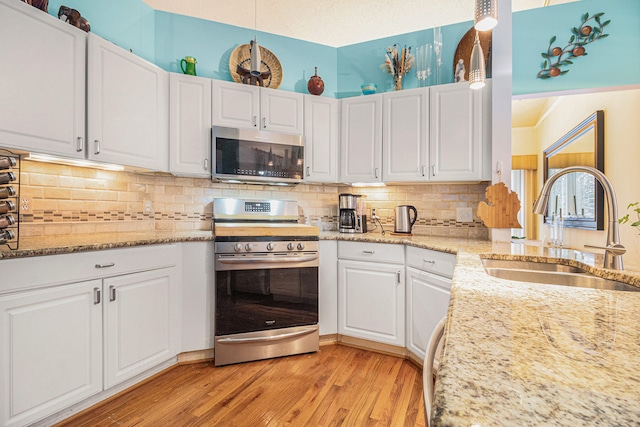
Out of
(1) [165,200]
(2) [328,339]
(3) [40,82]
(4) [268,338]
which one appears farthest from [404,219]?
(3) [40,82]

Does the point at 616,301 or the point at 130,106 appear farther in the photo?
the point at 130,106

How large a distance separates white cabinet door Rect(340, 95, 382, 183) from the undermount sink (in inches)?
57.5

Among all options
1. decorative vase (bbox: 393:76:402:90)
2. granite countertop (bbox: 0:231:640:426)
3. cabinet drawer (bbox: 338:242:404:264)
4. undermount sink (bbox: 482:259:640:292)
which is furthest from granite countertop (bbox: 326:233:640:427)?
decorative vase (bbox: 393:76:402:90)

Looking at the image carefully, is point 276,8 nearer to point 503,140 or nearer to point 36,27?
point 36,27

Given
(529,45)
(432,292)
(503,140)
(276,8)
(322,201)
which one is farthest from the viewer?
(322,201)

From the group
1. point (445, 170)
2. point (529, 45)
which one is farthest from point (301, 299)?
point (529, 45)

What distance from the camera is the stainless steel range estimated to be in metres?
2.31

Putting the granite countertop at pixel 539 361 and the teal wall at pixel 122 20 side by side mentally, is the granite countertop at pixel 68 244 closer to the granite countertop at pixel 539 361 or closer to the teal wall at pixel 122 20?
the teal wall at pixel 122 20

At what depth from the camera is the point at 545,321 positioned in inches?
23.1

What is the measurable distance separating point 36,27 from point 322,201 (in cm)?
232

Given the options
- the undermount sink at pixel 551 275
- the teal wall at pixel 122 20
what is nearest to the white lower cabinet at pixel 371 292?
the undermount sink at pixel 551 275

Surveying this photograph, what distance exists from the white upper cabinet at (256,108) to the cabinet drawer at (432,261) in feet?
4.71

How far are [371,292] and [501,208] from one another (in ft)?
3.83

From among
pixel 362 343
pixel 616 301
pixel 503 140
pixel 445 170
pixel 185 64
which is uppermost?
pixel 185 64
